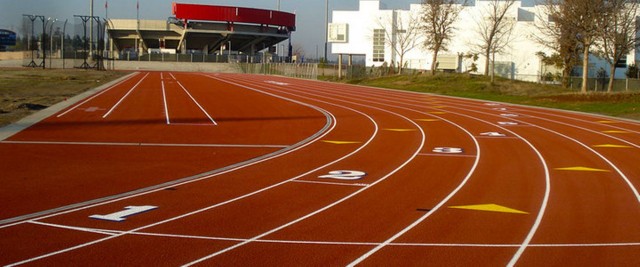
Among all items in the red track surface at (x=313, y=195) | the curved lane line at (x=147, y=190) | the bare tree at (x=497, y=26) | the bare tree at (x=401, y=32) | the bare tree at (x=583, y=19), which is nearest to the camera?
the red track surface at (x=313, y=195)

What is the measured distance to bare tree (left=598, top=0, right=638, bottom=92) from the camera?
34.0 meters

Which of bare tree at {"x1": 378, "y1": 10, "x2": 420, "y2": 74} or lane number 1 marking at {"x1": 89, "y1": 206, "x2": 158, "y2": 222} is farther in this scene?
bare tree at {"x1": 378, "y1": 10, "x2": 420, "y2": 74}

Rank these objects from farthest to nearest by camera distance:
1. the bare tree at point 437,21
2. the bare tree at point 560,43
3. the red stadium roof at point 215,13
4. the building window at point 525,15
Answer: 1. the red stadium roof at point 215,13
2. the building window at point 525,15
3. the bare tree at point 437,21
4. the bare tree at point 560,43

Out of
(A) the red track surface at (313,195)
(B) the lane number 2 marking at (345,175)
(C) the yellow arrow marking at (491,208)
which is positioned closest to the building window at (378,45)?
(A) the red track surface at (313,195)

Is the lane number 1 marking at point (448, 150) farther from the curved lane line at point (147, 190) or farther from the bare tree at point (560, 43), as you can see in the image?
the bare tree at point (560, 43)

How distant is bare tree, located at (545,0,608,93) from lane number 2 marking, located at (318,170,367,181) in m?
26.0

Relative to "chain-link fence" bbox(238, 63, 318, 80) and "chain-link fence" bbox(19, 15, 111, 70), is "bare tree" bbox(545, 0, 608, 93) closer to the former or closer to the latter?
"chain-link fence" bbox(238, 63, 318, 80)

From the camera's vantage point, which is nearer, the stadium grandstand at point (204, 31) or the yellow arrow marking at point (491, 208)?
the yellow arrow marking at point (491, 208)

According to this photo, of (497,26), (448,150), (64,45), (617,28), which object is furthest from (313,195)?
(64,45)

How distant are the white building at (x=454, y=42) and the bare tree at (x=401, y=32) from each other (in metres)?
0.10

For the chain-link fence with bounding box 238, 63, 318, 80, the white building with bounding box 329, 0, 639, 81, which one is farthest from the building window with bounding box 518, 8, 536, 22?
the chain-link fence with bounding box 238, 63, 318, 80

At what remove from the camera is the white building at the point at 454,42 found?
57781mm

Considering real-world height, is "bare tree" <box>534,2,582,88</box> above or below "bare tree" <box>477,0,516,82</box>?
below

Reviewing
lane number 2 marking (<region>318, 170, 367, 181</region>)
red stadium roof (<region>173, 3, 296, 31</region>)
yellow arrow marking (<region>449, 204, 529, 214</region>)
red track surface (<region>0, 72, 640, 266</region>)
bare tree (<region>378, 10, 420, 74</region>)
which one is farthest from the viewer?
red stadium roof (<region>173, 3, 296, 31</region>)
